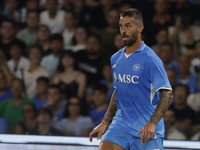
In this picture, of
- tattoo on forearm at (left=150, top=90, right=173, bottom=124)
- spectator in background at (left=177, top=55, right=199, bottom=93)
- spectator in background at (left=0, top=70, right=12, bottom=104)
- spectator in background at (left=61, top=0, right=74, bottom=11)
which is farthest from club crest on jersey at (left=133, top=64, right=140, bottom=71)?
spectator in background at (left=61, top=0, right=74, bottom=11)

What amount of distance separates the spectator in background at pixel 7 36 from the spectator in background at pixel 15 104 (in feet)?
2.63

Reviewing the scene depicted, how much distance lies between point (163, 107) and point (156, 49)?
335 cm

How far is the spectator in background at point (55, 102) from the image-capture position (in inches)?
219

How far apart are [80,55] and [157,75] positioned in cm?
333

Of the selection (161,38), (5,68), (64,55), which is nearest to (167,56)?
(161,38)

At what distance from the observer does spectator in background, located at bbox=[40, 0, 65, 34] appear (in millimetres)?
6656

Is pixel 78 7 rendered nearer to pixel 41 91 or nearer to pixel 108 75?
pixel 108 75

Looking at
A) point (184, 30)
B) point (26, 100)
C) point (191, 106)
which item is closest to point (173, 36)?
point (184, 30)

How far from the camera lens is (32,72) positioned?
20.3ft

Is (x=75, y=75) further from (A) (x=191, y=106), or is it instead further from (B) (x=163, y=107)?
(B) (x=163, y=107)

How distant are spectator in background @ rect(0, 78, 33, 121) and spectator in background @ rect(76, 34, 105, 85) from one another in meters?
0.94

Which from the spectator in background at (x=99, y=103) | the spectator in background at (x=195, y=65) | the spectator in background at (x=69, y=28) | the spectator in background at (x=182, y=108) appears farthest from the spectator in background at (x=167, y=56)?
the spectator in background at (x=69, y=28)

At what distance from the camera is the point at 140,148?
2822 mm

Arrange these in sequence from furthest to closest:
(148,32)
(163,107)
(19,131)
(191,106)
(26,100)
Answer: (148,32) → (26,100) → (191,106) → (19,131) → (163,107)
